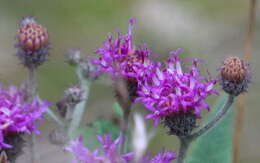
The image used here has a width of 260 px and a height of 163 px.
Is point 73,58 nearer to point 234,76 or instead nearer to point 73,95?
point 73,95

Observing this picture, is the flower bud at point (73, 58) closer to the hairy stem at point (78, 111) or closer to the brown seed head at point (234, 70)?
the hairy stem at point (78, 111)

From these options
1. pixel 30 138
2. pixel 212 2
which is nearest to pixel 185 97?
pixel 30 138

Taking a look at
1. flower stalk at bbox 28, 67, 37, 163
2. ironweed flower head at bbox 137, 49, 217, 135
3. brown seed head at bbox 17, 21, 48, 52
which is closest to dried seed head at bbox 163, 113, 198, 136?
ironweed flower head at bbox 137, 49, 217, 135

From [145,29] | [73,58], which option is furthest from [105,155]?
[145,29]

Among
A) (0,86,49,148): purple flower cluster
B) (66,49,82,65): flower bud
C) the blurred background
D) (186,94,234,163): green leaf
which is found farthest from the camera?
the blurred background

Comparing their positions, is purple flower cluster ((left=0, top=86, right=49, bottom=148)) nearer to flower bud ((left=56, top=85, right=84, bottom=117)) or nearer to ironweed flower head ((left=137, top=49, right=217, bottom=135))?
flower bud ((left=56, top=85, right=84, bottom=117))

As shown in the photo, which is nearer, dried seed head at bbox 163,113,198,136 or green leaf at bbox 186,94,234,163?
dried seed head at bbox 163,113,198,136
